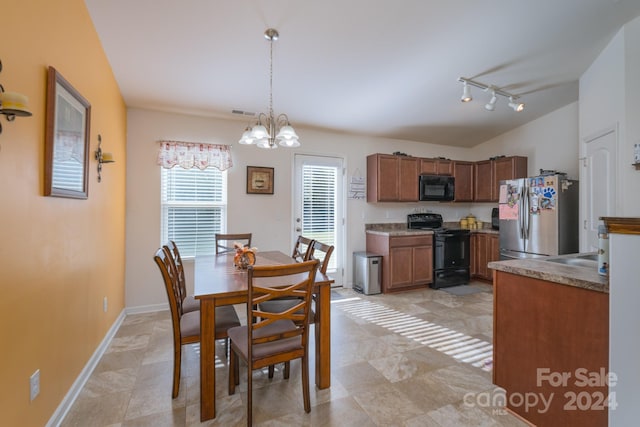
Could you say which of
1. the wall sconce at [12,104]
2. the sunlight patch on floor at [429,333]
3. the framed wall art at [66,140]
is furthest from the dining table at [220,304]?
the sunlight patch on floor at [429,333]

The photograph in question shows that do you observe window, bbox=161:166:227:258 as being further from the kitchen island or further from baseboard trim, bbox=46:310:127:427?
the kitchen island

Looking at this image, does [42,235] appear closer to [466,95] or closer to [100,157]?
[100,157]

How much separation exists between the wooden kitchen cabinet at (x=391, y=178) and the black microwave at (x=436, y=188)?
0.50 ft

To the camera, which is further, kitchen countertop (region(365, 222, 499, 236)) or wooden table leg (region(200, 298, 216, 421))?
Answer: kitchen countertop (region(365, 222, 499, 236))

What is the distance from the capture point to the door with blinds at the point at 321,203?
14.4ft

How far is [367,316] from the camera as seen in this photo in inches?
137

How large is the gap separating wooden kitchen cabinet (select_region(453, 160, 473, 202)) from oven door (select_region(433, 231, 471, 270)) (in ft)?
2.55

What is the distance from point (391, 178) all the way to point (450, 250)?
5.05ft

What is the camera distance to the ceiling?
2273 mm

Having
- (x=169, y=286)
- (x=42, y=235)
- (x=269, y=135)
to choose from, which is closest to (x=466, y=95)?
(x=269, y=135)

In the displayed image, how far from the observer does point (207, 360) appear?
1.74 metres

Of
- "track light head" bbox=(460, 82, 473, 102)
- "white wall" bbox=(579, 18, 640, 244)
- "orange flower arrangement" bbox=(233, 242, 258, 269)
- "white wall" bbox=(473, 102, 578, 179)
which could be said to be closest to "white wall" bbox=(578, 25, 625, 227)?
"white wall" bbox=(579, 18, 640, 244)

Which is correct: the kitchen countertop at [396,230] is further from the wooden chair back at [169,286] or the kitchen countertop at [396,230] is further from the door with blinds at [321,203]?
the wooden chair back at [169,286]

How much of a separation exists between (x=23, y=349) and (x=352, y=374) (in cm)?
198
